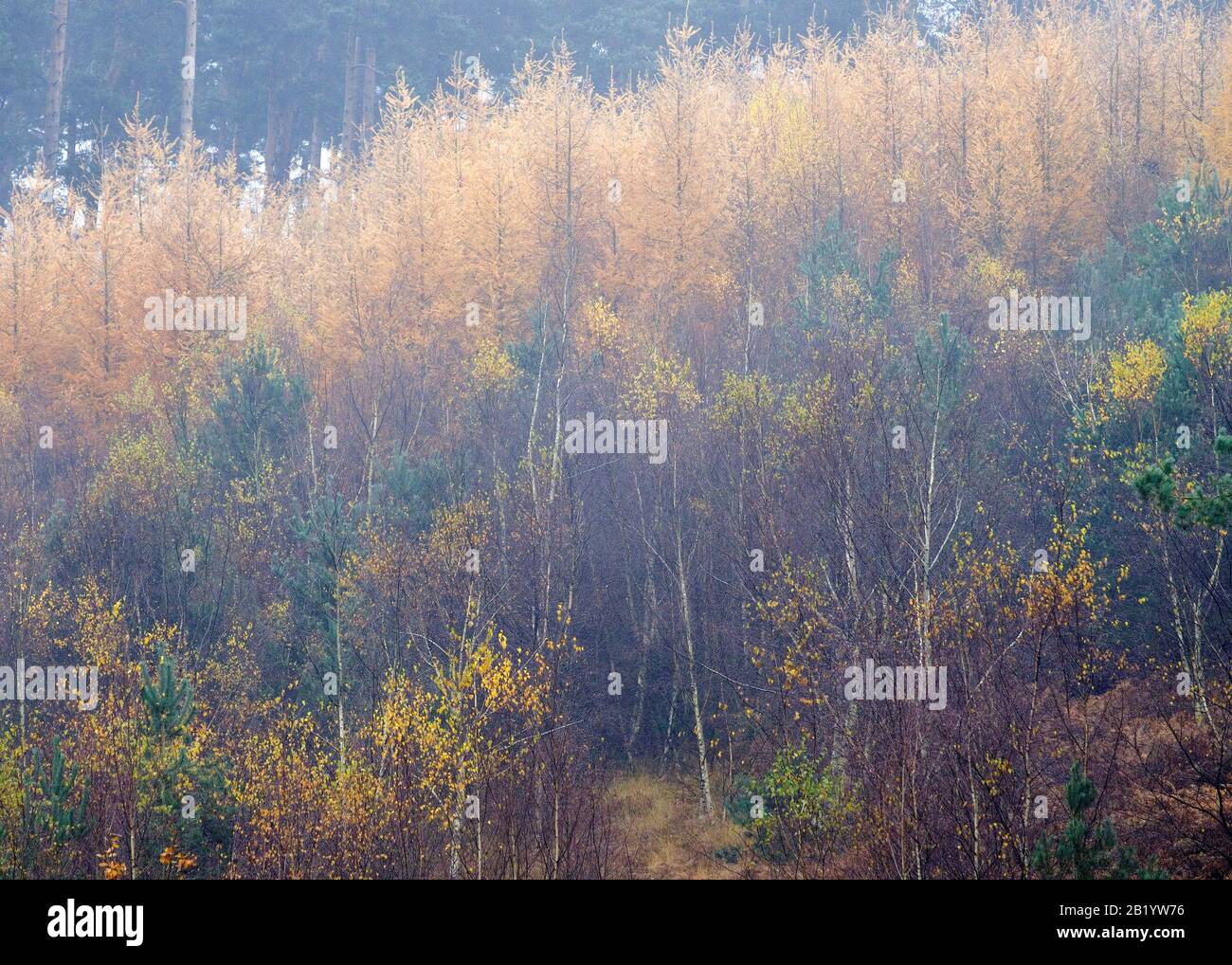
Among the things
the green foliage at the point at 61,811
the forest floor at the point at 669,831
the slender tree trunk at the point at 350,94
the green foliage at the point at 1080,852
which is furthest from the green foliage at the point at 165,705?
the slender tree trunk at the point at 350,94

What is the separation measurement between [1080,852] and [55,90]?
39.1 metres

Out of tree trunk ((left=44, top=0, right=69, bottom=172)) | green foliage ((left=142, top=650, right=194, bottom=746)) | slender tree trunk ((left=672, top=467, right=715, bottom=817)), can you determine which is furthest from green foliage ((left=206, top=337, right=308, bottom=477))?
tree trunk ((left=44, top=0, right=69, bottom=172))

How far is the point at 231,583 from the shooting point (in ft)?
81.1

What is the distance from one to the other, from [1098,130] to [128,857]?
31.9 meters

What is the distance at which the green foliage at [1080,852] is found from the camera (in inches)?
490

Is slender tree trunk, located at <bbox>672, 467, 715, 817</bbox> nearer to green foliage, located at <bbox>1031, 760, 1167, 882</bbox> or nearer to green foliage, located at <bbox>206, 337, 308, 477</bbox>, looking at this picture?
green foliage, located at <bbox>206, 337, 308, 477</bbox>

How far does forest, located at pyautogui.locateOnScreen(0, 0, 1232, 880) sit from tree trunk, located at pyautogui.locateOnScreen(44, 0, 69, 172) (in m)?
0.24

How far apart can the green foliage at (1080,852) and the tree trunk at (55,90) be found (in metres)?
37.0

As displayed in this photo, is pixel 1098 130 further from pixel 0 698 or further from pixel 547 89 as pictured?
→ pixel 0 698

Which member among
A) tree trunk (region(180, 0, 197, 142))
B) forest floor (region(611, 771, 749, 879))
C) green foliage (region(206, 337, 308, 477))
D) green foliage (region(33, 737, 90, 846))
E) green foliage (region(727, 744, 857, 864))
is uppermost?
tree trunk (region(180, 0, 197, 142))

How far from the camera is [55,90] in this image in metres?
38.6

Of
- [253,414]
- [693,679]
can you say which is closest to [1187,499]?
[693,679]

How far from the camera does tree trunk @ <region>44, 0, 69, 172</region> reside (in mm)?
38219

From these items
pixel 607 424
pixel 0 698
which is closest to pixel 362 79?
pixel 607 424
